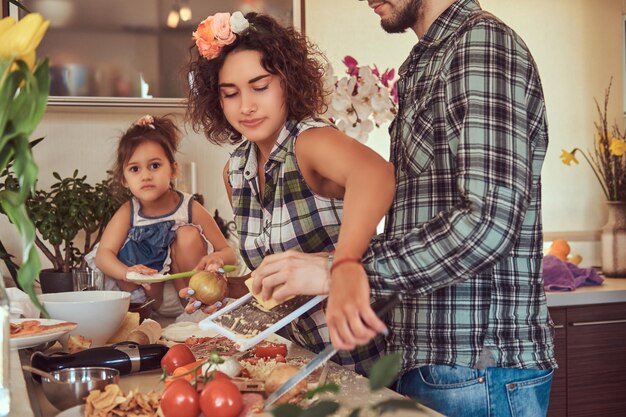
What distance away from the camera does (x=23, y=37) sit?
26.5 inches

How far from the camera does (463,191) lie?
1084mm

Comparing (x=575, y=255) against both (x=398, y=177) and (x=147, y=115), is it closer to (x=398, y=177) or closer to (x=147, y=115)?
(x=147, y=115)

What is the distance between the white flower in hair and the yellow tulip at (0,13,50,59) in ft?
2.62

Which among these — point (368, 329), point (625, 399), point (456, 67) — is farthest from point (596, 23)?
point (368, 329)

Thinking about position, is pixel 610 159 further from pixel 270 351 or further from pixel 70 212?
pixel 270 351

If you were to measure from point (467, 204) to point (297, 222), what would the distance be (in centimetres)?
43

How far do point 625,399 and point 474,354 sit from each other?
1.80 m

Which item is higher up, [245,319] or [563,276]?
[245,319]

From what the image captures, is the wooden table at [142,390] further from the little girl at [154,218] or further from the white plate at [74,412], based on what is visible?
the little girl at [154,218]

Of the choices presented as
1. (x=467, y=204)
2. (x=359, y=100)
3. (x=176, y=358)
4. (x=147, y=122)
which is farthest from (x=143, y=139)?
(x=467, y=204)

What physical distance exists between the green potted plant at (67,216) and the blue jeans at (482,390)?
148 centimetres

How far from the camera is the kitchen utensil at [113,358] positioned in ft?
3.87

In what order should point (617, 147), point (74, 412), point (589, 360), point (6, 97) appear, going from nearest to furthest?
point (6, 97)
point (74, 412)
point (589, 360)
point (617, 147)

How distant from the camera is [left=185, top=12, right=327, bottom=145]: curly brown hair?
1493mm
